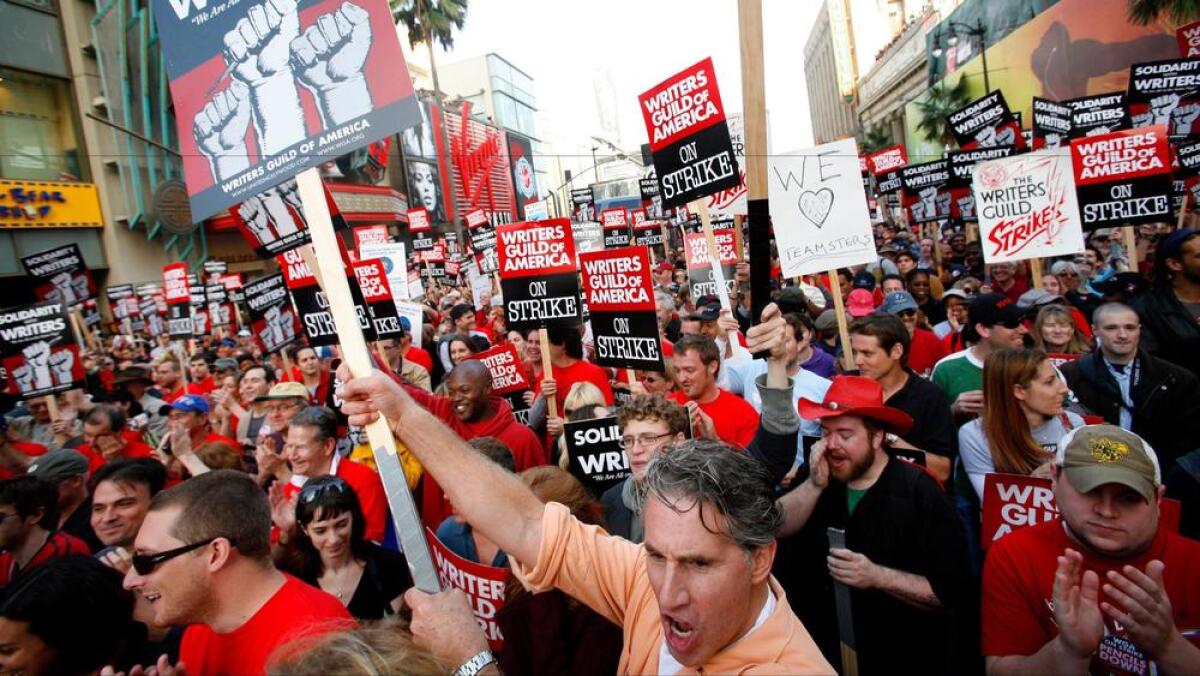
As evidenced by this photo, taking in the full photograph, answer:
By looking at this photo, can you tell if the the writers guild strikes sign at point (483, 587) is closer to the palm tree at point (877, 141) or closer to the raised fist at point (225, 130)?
the raised fist at point (225, 130)

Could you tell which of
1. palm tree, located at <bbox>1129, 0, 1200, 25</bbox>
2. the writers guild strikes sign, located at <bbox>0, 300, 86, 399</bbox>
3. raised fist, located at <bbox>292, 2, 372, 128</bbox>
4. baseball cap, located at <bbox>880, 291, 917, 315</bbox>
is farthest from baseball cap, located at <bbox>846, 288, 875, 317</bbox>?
palm tree, located at <bbox>1129, 0, 1200, 25</bbox>

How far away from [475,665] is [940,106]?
48.9 metres

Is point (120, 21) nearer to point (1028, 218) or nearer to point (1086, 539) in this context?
point (1028, 218)

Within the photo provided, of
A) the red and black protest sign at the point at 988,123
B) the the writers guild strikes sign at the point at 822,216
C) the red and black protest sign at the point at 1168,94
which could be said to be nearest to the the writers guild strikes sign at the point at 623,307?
the the writers guild strikes sign at the point at 822,216

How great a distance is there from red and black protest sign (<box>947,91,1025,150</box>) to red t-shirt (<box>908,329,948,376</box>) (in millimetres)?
7486

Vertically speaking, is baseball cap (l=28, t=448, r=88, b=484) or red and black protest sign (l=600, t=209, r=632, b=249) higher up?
red and black protest sign (l=600, t=209, r=632, b=249)

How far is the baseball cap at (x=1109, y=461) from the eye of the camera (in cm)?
212

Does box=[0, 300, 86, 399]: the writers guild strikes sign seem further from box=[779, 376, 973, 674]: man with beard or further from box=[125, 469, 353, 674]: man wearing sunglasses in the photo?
box=[779, 376, 973, 674]: man with beard

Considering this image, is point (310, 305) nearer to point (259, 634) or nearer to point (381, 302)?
point (381, 302)

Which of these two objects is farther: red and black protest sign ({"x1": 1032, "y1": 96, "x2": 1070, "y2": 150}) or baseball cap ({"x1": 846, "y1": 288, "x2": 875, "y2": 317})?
red and black protest sign ({"x1": 1032, "y1": 96, "x2": 1070, "y2": 150})

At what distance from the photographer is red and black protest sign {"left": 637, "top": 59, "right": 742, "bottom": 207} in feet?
18.2

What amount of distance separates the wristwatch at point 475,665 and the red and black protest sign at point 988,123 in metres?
13.4

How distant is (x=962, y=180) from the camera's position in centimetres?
1259

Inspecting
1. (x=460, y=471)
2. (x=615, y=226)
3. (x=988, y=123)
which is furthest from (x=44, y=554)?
(x=615, y=226)
